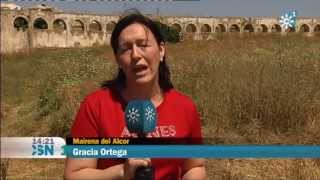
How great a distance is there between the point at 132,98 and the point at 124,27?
0.33 m

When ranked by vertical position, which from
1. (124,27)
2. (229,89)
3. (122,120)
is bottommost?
(229,89)

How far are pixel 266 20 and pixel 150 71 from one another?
2.84 feet

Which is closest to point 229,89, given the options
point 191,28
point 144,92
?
point 191,28

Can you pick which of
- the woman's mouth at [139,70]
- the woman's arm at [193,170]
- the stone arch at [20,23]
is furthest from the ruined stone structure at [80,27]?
the woman's arm at [193,170]

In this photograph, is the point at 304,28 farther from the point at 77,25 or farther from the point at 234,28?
the point at 77,25

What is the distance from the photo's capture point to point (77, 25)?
311 centimetres

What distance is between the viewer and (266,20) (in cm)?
294

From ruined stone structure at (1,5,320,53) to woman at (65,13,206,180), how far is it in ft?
0.98

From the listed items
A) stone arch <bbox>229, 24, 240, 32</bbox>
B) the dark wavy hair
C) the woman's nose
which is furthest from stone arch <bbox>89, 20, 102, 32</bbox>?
stone arch <bbox>229, 24, 240, 32</bbox>

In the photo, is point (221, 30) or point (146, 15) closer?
point (146, 15)

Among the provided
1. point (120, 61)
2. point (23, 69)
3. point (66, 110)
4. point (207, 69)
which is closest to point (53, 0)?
point (23, 69)

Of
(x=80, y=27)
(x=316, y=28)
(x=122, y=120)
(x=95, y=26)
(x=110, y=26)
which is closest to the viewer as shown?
(x=122, y=120)

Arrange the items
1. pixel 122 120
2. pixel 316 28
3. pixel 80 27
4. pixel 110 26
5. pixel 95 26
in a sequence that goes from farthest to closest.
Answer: pixel 80 27
pixel 316 28
pixel 95 26
pixel 110 26
pixel 122 120

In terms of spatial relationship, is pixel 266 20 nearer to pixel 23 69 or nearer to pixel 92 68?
pixel 92 68
